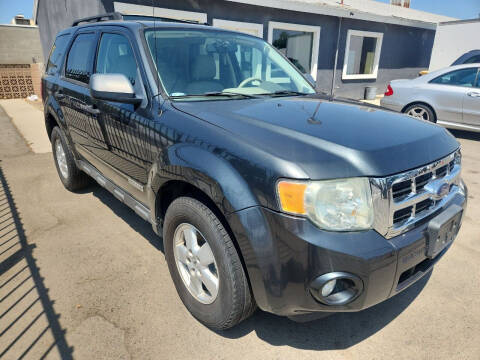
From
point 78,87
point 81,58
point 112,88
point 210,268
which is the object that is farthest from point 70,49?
point 210,268

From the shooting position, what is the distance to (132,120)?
2.51 meters

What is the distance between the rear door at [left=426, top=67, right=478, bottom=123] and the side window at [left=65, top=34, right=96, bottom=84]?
21.8 feet

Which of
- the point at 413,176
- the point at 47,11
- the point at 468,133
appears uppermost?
the point at 47,11

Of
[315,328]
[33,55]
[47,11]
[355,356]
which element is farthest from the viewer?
[33,55]

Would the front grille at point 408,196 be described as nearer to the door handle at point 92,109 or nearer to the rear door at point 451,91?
the door handle at point 92,109

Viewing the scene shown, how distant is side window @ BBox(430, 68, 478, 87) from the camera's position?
6812 mm

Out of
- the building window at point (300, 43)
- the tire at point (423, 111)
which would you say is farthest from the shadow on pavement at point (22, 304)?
the building window at point (300, 43)

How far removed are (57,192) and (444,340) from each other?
4421 millimetres

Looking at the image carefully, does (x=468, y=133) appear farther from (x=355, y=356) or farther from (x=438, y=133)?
(x=355, y=356)

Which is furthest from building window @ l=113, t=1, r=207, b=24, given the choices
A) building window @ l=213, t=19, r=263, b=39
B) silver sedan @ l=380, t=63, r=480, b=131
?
silver sedan @ l=380, t=63, r=480, b=131

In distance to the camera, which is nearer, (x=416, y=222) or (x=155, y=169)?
(x=416, y=222)

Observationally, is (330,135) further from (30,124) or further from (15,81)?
→ (15,81)

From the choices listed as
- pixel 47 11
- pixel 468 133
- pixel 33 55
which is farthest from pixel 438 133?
pixel 33 55

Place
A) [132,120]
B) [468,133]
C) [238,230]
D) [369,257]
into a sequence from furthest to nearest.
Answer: [468,133]
[132,120]
[238,230]
[369,257]
